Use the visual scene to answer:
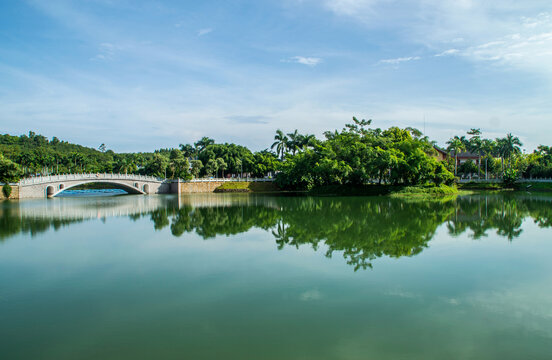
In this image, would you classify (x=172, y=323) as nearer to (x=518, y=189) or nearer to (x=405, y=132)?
(x=405, y=132)

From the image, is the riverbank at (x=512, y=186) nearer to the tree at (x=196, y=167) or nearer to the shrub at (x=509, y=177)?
the shrub at (x=509, y=177)

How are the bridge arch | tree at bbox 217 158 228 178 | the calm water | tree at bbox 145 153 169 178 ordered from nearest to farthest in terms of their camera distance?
the calm water, the bridge arch, tree at bbox 145 153 169 178, tree at bbox 217 158 228 178

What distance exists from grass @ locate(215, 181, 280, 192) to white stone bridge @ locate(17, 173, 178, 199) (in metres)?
7.00

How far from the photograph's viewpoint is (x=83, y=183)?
44406 mm

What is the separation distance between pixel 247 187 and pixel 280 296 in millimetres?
49828

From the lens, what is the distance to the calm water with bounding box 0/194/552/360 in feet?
17.3

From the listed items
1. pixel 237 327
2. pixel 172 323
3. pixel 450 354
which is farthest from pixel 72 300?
pixel 450 354

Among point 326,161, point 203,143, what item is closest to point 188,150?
point 203,143

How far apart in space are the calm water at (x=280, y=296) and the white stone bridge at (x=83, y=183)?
30.3 meters

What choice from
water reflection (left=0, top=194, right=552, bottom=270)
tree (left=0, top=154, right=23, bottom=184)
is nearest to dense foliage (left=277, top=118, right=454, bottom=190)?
water reflection (left=0, top=194, right=552, bottom=270)

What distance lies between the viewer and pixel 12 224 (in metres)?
18.2

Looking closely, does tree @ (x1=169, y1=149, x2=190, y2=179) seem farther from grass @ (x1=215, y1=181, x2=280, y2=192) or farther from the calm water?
the calm water

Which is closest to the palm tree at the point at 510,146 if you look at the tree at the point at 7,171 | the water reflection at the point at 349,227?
the water reflection at the point at 349,227

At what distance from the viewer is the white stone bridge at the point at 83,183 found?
1589 inches
